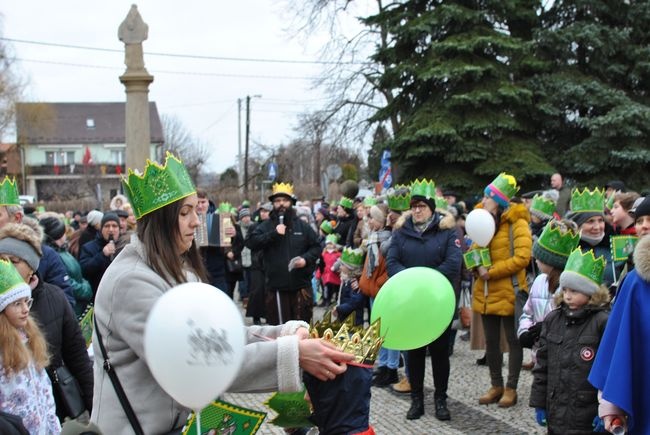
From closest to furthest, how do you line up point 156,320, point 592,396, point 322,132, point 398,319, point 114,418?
point 156,320
point 114,418
point 398,319
point 592,396
point 322,132

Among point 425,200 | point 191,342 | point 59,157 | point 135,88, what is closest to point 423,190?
point 425,200

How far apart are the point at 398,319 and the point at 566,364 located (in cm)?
191

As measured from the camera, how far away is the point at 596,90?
18891 mm

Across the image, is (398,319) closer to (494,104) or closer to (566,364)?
(566,364)

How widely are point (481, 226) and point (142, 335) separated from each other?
5.56 m

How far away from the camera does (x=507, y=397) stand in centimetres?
773

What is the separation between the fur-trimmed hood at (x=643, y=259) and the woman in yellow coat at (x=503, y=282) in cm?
404

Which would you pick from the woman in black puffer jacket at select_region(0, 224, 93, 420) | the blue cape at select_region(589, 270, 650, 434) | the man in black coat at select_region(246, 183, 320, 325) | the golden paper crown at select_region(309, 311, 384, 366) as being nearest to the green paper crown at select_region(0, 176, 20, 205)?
the woman in black puffer jacket at select_region(0, 224, 93, 420)

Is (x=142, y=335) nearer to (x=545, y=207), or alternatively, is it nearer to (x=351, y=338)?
(x=351, y=338)

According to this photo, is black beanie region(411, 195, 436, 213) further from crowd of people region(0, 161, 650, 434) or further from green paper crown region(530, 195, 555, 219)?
green paper crown region(530, 195, 555, 219)

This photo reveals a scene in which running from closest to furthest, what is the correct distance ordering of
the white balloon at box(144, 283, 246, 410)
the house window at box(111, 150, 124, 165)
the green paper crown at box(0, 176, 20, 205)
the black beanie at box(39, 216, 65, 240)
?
the white balloon at box(144, 283, 246, 410), the green paper crown at box(0, 176, 20, 205), the black beanie at box(39, 216, 65, 240), the house window at box(111, 150, 124, 165)

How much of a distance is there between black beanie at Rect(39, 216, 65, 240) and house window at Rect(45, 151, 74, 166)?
73.0 metres

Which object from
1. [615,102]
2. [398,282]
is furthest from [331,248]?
[398,282]

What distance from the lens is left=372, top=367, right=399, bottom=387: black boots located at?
8.92m
